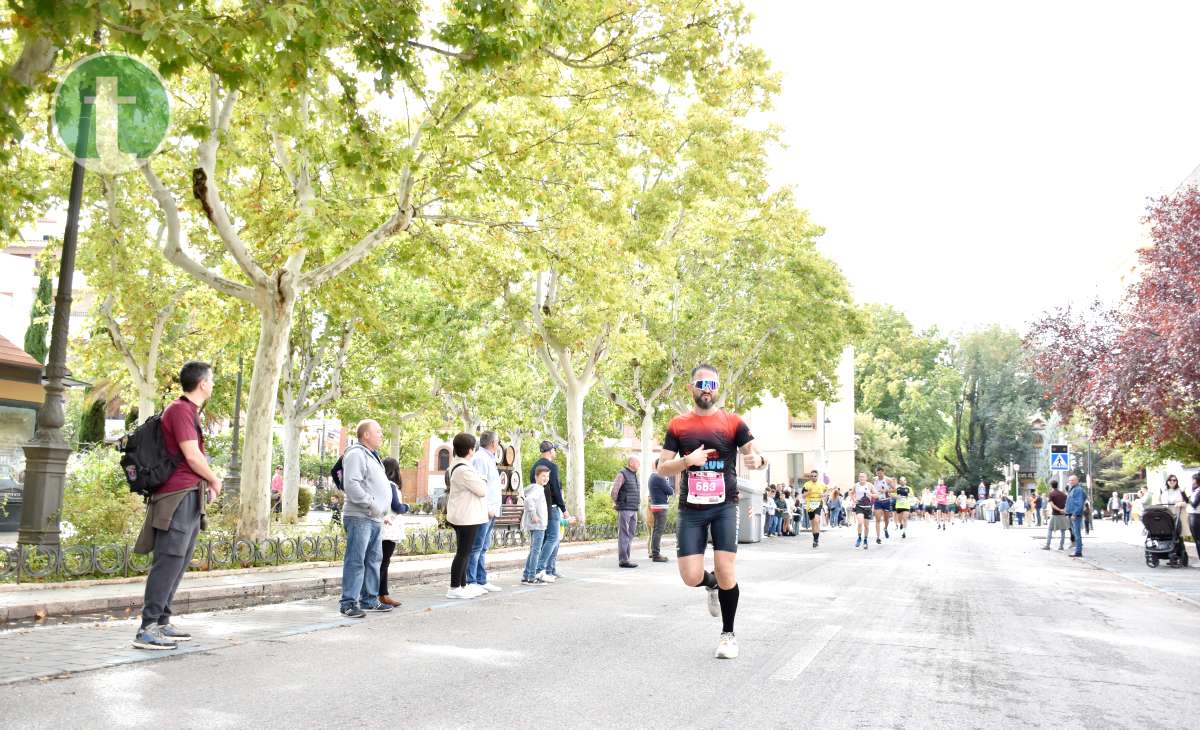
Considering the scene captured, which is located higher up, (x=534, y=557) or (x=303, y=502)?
(x=303, y=502)

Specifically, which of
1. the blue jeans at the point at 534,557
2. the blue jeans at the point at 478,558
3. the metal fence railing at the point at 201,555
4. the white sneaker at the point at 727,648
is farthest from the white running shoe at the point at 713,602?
the blue jeans at the point at 534,557

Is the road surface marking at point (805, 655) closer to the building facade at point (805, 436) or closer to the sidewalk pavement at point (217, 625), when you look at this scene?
the sidewalk pavement at point (217, 625)

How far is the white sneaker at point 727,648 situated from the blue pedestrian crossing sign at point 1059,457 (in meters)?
23.7

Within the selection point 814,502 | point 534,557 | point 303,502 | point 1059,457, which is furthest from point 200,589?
point 303,502

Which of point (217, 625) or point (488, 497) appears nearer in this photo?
point (217, 625)

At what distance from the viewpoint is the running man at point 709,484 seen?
706 cm

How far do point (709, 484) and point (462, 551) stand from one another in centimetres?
468

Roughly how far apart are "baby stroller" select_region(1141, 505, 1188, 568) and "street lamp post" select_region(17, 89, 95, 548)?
18.8 m

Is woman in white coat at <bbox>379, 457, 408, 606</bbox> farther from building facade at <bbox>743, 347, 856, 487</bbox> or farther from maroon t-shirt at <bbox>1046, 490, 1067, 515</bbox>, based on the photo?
building facade at <bbox>743, 347, 856, 487</bbox>

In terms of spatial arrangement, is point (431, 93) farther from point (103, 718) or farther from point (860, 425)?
point (860, 425)

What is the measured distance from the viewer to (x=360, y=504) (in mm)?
9203

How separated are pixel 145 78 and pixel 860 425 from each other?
217ft

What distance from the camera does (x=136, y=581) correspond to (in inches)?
440

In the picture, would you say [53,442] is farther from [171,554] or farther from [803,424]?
[803,424]
